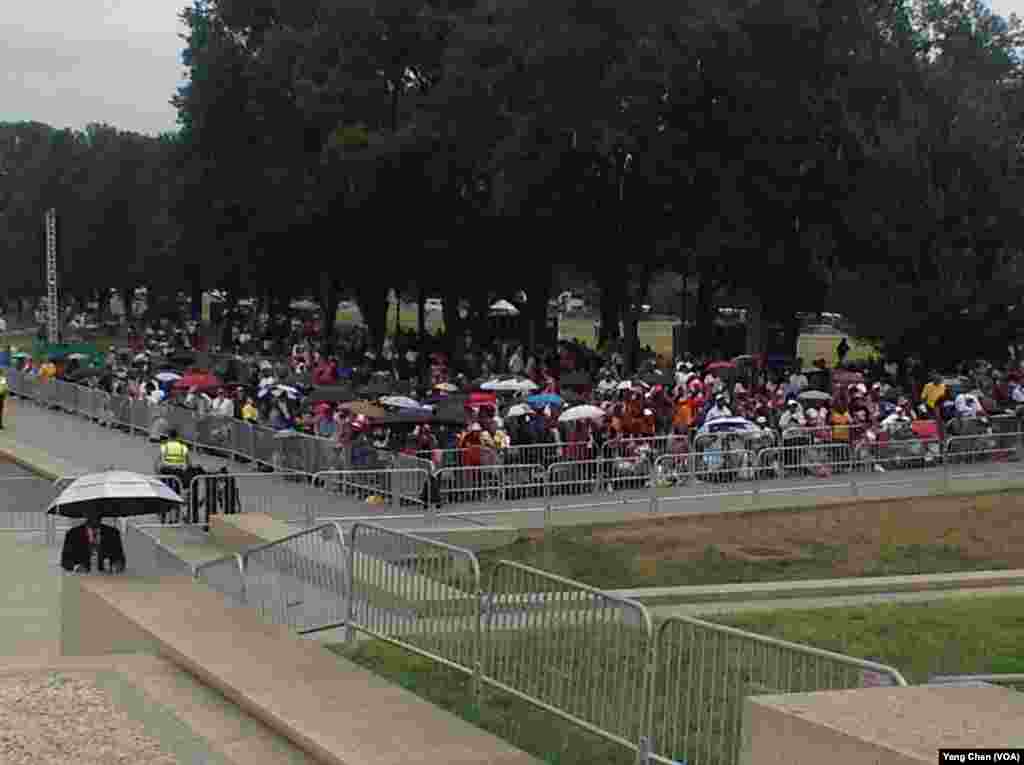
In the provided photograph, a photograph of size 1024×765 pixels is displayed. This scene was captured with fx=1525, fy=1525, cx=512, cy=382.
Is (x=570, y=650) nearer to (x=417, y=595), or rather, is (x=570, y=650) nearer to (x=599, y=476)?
(x=417, y=595)

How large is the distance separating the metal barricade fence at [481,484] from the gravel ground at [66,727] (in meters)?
12.8

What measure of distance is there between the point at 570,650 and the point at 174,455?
15252mm

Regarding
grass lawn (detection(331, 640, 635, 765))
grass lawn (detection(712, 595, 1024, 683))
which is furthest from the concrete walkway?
grass lawn (detection(331, 640, 635, 765))

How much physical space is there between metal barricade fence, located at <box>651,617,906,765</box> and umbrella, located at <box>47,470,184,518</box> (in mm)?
9188

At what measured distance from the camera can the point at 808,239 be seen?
43.4 m

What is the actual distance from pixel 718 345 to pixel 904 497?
1047 inches

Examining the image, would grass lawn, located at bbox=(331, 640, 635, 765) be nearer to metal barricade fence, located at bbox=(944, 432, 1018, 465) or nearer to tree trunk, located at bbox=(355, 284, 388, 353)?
metal barricade fence, located at bbox=(944, 432, 1018, 465)

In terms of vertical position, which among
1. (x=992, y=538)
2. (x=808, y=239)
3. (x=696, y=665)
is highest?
(x=808, y=239)

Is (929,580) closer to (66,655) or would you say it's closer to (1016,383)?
(66,655)

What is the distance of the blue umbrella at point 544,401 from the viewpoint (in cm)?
3108

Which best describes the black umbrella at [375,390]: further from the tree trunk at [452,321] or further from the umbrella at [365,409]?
the tree trunk at [452,321]

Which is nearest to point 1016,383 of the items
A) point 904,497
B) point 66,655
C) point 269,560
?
point 904,497

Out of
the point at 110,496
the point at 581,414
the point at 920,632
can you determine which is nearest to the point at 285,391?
the point at 581,414

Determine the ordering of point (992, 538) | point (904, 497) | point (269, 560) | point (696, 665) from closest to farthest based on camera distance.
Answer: point (696, 665), point (269, 560), point (992, 538), point (904, 497)
